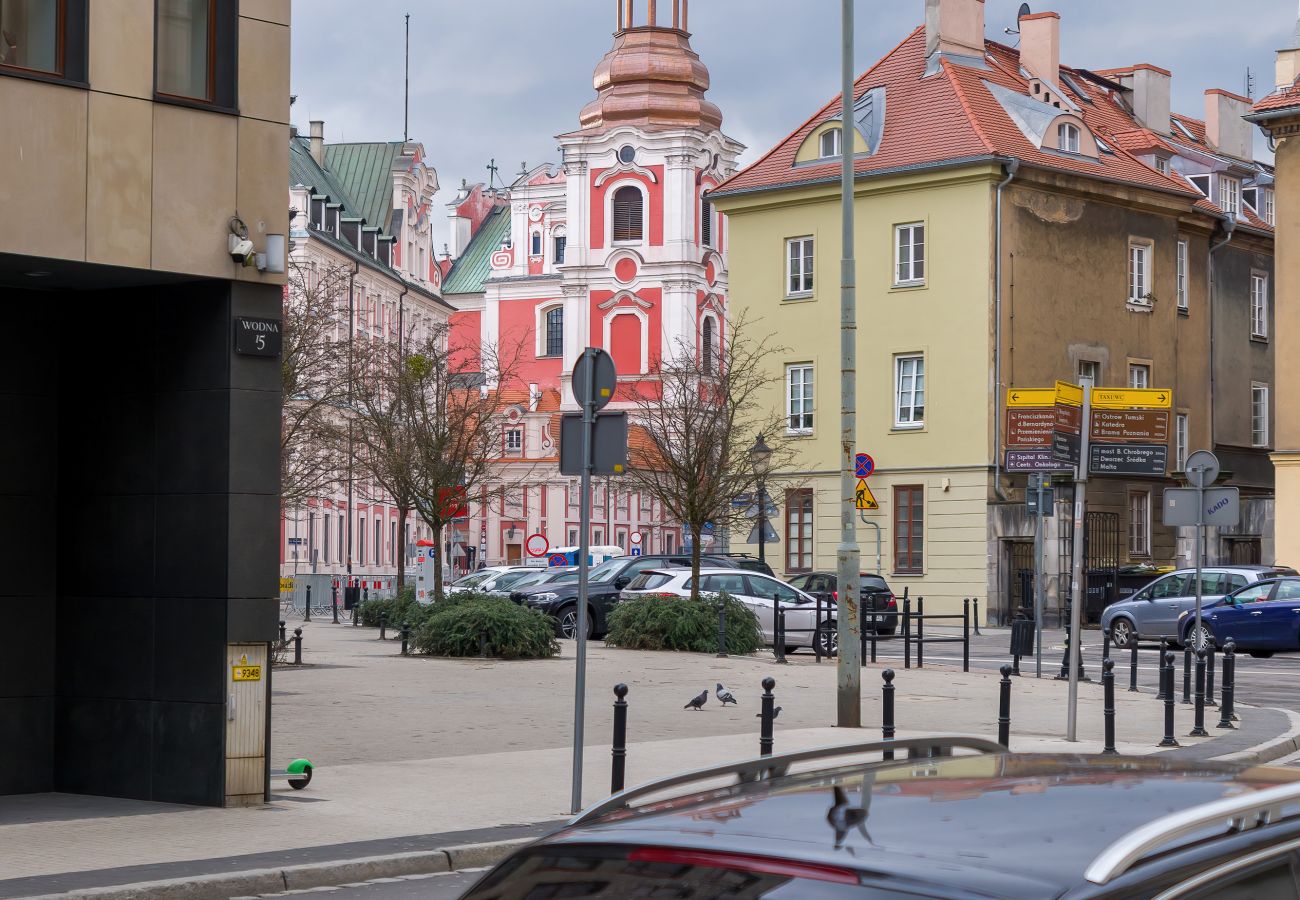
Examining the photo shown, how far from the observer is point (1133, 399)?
1980 inches

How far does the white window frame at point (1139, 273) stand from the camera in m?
54.5

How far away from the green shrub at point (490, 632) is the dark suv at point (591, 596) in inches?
193

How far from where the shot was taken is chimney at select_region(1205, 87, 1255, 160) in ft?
227

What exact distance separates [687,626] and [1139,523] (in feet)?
A: 80.6

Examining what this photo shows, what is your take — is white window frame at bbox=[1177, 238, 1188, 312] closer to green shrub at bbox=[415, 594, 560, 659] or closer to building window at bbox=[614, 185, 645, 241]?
green shrub at bbox=[415, 594, 560, 659]

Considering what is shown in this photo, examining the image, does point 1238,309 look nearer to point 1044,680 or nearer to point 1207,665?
point 1044,680

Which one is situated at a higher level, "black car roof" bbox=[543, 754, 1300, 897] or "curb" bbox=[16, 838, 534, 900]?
"black car roof" bbox=[543, 754, 1300, 897]

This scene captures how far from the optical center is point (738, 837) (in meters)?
3.05

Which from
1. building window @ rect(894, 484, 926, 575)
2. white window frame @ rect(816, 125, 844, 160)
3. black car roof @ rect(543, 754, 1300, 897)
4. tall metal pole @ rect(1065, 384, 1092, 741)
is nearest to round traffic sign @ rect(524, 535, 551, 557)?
building window @ rect(894, 484, 926, 575)

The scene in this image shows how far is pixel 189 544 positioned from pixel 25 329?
217 cm

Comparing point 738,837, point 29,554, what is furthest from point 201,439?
point 738,837

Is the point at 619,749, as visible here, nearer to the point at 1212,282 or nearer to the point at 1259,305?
the point at 1212,282

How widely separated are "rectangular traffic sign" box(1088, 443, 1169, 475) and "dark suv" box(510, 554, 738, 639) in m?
15.3

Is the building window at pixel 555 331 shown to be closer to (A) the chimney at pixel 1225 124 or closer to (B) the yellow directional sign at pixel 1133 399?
(A) the chimney at pixel 1225 124
